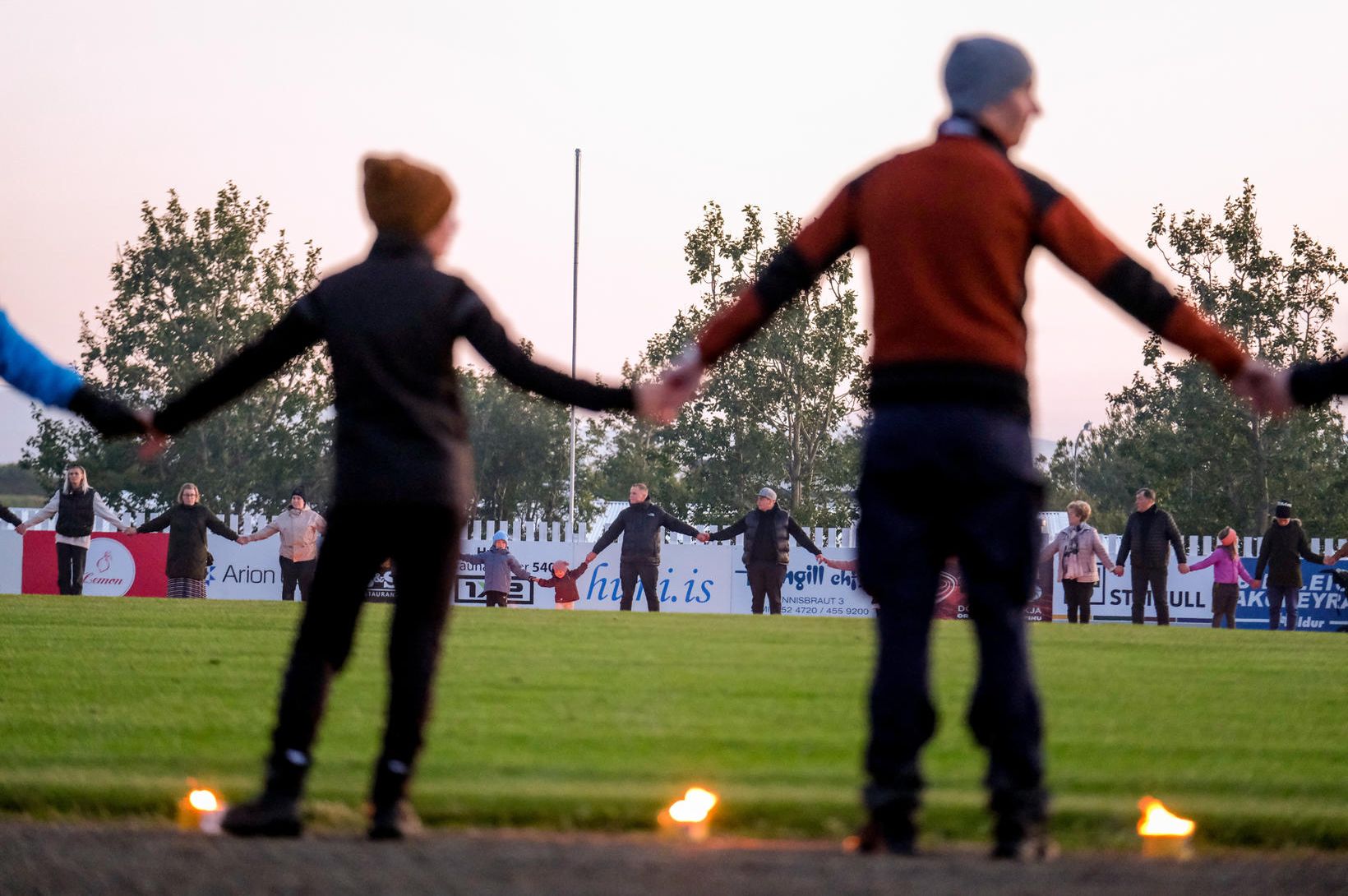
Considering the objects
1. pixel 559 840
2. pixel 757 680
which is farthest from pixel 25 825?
pixel 757 680

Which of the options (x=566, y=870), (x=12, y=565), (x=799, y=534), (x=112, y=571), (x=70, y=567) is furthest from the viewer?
(x=12, y=565)

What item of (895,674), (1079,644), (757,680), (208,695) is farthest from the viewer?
(1079,644)

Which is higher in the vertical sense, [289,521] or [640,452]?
[640,452]

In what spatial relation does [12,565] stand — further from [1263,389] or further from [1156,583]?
[1263,389]

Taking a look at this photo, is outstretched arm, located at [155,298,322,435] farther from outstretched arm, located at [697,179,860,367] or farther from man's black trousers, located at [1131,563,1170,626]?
man's black trousers, located at [1131,563,1170,626]

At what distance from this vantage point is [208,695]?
318 inches

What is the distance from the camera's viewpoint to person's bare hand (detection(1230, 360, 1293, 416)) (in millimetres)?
4406

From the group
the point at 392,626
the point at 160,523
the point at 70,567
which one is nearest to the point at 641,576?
the point at 160,523

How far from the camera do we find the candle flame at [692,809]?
4590mm

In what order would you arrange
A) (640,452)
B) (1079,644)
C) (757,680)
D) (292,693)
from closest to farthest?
1. (292,693)
2. (757,680)
3. (1079,644)
4. (640,452)

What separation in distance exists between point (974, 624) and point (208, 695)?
495 centimetres

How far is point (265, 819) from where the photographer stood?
422 centimetres

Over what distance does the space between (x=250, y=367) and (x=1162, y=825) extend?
274 cm

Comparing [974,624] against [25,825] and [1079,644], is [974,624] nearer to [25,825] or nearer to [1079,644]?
[25,825]
